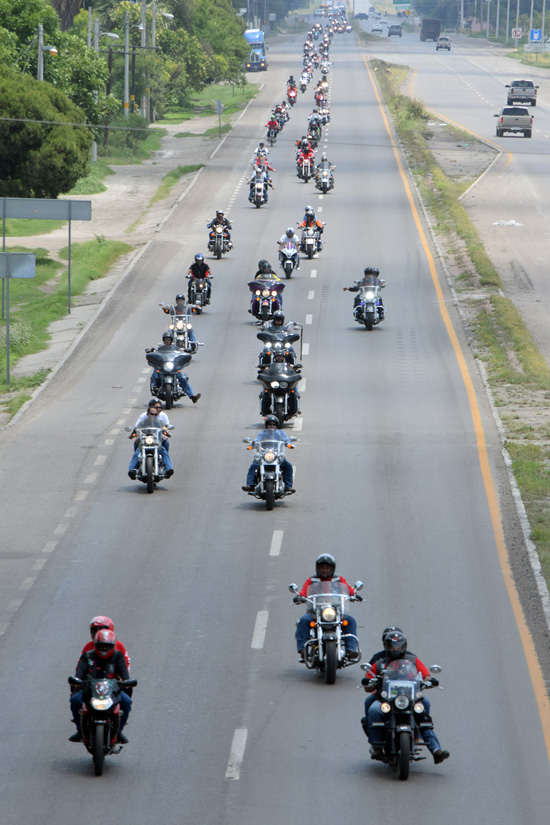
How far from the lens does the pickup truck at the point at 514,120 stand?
86.0 meters

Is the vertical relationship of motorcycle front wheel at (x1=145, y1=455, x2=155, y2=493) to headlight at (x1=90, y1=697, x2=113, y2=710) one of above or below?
below

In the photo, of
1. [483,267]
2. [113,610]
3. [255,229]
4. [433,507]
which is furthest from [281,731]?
[255,229]

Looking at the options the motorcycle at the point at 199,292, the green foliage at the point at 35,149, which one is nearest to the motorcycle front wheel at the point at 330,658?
the motorcycle at the point at 199,292

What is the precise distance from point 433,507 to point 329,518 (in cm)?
181

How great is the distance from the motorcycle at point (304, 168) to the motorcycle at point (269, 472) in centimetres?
4805

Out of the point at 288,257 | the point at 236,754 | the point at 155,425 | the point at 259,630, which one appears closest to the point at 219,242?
the point at 288,257

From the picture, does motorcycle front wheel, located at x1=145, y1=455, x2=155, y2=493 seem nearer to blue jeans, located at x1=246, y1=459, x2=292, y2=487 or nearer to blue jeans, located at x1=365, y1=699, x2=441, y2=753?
blue jeans, located at x1=246, y1=459, x2=292, y2=487

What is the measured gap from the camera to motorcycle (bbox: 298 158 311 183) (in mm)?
68062

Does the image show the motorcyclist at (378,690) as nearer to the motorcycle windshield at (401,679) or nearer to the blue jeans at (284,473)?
the motorcycle windshield at (401,679)

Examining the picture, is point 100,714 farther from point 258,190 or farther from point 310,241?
point 258,190

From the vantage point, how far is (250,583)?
1794 cm

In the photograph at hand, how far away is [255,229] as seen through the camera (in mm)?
55875

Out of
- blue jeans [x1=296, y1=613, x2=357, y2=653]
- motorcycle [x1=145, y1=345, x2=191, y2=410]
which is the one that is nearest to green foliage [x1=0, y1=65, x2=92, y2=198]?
motorcycle [x1=145, y1=345, x2=191, y2=410]

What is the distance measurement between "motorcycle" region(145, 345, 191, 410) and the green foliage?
84.3ft
